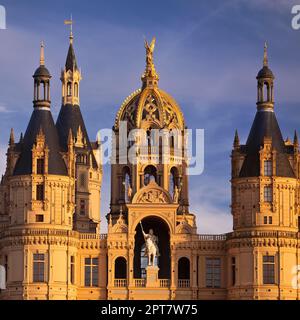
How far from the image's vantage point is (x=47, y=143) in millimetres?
166125

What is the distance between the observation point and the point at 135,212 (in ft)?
547

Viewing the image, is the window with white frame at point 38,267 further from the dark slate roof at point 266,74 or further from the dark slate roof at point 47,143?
the dark slate roof at point 266,74

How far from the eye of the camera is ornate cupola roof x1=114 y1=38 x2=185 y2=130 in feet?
568

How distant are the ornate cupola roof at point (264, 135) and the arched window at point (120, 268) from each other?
42.4 ft

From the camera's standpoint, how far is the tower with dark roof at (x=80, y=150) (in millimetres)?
175375

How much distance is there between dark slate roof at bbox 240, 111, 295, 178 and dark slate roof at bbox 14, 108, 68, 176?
15646mm

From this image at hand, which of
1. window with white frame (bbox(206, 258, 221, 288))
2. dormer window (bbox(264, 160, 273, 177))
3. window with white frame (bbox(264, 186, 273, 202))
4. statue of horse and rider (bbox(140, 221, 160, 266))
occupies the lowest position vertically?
window with white frame (bbox(206, 258, 221, 288))

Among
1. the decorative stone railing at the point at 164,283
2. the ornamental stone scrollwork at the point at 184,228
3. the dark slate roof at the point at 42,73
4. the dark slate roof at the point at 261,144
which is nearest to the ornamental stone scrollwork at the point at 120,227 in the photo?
the ornamental stone scrollwork at the point at 184,228

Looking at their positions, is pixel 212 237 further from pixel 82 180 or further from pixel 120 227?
pixel 82 180

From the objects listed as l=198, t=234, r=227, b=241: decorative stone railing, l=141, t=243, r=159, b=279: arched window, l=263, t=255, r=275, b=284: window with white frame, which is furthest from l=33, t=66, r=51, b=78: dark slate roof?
l=263, t=255, r=275, b=284: window with white frame

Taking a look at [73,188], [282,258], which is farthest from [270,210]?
[73,188]

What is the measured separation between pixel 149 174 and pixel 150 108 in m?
5.91

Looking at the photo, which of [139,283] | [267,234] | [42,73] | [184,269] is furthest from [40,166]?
[267,234]

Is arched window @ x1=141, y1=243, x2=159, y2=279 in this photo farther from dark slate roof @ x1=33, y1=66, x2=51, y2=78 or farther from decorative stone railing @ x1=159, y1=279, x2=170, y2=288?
dark slate roof @ x1=33, y1=66, x2=51, y2=78
